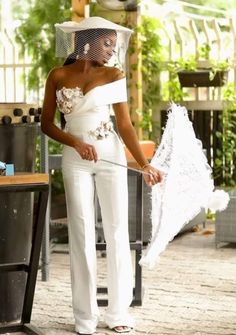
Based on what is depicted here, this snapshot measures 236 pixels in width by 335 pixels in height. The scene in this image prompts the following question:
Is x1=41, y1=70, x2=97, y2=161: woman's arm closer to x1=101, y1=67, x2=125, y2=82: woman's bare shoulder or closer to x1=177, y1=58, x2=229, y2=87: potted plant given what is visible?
x1=101, y1=67, x2=125, y2=82: woman's bare shoulder

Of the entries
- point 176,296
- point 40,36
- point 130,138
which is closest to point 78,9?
point 40,36

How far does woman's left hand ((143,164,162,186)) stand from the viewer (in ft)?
14.9

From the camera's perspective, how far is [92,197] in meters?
4.57

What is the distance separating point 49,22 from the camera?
9.94m

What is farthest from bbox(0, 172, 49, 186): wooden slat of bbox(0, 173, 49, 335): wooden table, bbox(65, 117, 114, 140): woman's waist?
bbox(65, 117, 114, 140): woman's waist

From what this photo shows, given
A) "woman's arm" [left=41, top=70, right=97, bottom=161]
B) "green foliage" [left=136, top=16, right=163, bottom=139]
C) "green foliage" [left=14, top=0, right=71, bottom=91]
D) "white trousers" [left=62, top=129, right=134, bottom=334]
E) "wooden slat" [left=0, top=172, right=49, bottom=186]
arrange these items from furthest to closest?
"green foliage" [left=14, top=0, right=71, bottom=91] < "green foliage" [left=136, top=16, right=163, bottom=139] < "white trousers" [left=62, top=129, right=134, bottom=334] < "woman's arm" [left=41, top=70, right=97, bottom=161] < "wooden slat" [left=0, top=172, right=49, bottom=186]

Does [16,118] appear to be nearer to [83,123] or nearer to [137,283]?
[83,123]

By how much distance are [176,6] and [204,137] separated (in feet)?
6.35

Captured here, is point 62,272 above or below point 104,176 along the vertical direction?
below

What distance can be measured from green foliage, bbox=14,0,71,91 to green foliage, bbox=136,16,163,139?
3.29 ft

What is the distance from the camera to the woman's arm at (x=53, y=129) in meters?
4.38

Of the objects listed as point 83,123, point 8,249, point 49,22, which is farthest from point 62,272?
point 49,22

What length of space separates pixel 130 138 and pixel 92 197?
35cm

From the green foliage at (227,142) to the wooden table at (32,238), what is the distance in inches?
171
